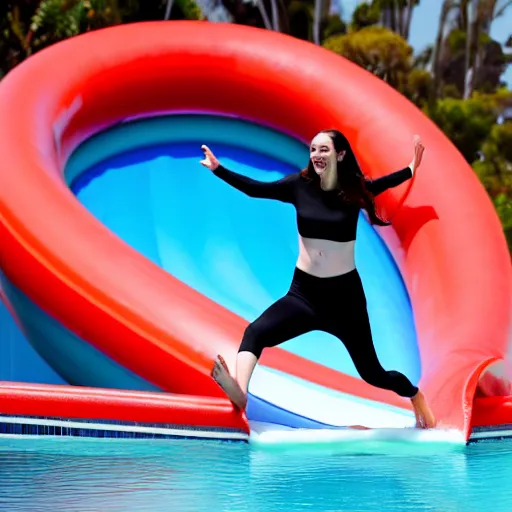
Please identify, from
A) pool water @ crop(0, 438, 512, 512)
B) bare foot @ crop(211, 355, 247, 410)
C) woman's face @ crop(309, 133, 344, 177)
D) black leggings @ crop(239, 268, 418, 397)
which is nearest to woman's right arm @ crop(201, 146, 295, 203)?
woman's face @ crop(309, 133, 344, 177)

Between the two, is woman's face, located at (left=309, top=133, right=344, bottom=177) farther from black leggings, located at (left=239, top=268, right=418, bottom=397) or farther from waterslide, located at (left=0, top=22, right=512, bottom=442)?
waterslide, located at (left=0, top=22, right=512, bottom=442)

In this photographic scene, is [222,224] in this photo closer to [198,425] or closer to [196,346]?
[196,346]

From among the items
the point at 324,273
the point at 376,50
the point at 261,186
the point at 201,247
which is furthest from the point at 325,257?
the point at 376,50

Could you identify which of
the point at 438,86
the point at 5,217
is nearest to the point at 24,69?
the point at 5,217

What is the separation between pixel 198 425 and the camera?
2.61m

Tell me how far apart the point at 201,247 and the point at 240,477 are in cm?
255

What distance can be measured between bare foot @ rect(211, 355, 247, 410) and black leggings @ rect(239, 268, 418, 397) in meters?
0.09

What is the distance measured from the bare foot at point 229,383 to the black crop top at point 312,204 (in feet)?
1.45

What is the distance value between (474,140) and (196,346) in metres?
14.9

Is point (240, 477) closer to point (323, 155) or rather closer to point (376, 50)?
point (323, 155)

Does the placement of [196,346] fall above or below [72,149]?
below

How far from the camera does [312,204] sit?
105 inches

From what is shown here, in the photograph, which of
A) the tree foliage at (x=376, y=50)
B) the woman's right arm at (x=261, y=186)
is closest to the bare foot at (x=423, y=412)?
the woman's right arm at (x=261, y=186)

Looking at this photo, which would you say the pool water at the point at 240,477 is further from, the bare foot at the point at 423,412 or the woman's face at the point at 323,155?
the woman's face at the point at 323,155
